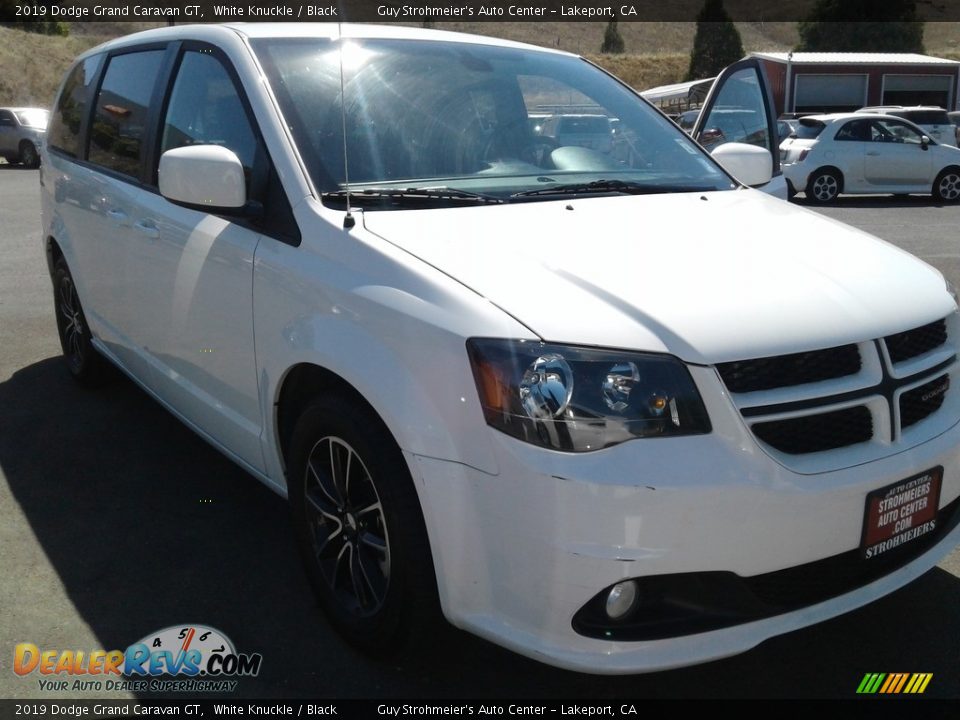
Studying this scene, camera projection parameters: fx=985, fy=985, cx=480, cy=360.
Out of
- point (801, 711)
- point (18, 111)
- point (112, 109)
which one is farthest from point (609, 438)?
point (18, 111)

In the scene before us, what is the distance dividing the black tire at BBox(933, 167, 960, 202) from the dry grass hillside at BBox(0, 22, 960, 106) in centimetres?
971

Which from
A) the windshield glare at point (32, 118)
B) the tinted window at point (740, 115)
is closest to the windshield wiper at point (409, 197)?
the tinted window at point (740, 115)

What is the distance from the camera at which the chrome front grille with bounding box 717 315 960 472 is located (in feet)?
7.52

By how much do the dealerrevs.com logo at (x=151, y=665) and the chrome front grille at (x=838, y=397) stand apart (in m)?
1.60

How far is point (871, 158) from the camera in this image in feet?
53.0

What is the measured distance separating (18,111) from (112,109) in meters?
23.9

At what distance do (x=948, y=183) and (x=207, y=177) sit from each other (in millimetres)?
16104

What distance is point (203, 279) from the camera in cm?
334

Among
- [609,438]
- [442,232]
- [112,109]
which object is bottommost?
[609,438]

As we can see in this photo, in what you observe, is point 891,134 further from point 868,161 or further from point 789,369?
point 789,369

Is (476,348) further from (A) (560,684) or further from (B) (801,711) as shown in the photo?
(B) (801,711)

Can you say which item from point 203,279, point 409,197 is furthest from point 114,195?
point 409,197

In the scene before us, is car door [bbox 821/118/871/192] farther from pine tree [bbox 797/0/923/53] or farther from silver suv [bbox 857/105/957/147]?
pine tree [bbox 797/0/923/53]

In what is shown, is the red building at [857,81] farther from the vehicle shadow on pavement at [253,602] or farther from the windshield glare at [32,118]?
the vehicle shadow on pavement at [253,602]
